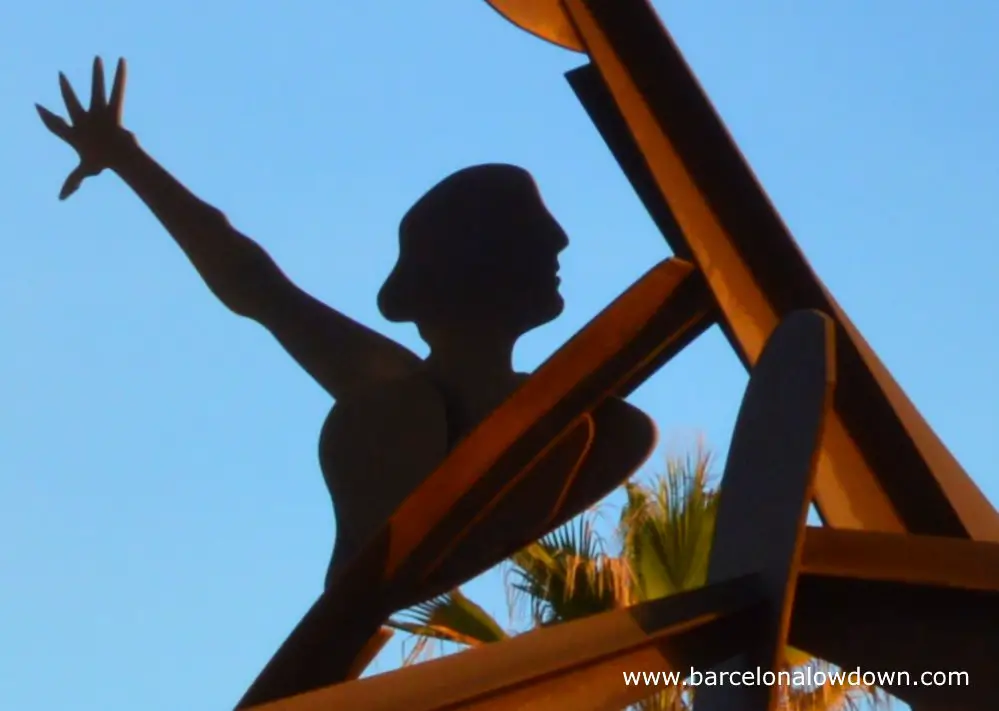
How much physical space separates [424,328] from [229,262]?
0.46 meters

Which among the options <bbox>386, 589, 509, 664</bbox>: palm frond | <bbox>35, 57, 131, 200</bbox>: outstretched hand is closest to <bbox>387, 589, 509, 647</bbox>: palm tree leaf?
<bbox>386, 589, 509, 664</bbox>: palm frond

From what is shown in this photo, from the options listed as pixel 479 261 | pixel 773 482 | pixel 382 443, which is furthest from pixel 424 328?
pixel 773 482

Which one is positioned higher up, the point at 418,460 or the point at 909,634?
the point at 418,460

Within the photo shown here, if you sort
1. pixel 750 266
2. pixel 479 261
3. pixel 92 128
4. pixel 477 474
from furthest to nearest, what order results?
pixel 92 128
pixel 479 261
pixel 750 266
pixel 477 474

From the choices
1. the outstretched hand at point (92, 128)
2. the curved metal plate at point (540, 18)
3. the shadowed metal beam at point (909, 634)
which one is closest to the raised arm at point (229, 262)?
the outstretched hand at point (92, 128)

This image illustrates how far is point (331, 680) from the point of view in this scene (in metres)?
2.64

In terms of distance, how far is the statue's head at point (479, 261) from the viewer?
12.4 feet

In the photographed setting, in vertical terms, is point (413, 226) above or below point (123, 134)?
below

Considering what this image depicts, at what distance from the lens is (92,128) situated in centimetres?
407

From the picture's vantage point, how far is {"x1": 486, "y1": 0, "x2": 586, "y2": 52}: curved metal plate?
11.6 ft

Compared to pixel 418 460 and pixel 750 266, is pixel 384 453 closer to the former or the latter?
pixel 418 460

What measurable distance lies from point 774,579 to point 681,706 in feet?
13.6

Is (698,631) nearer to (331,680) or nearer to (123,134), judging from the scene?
(331,680)

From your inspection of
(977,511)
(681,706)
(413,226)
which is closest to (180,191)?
(413,226)
